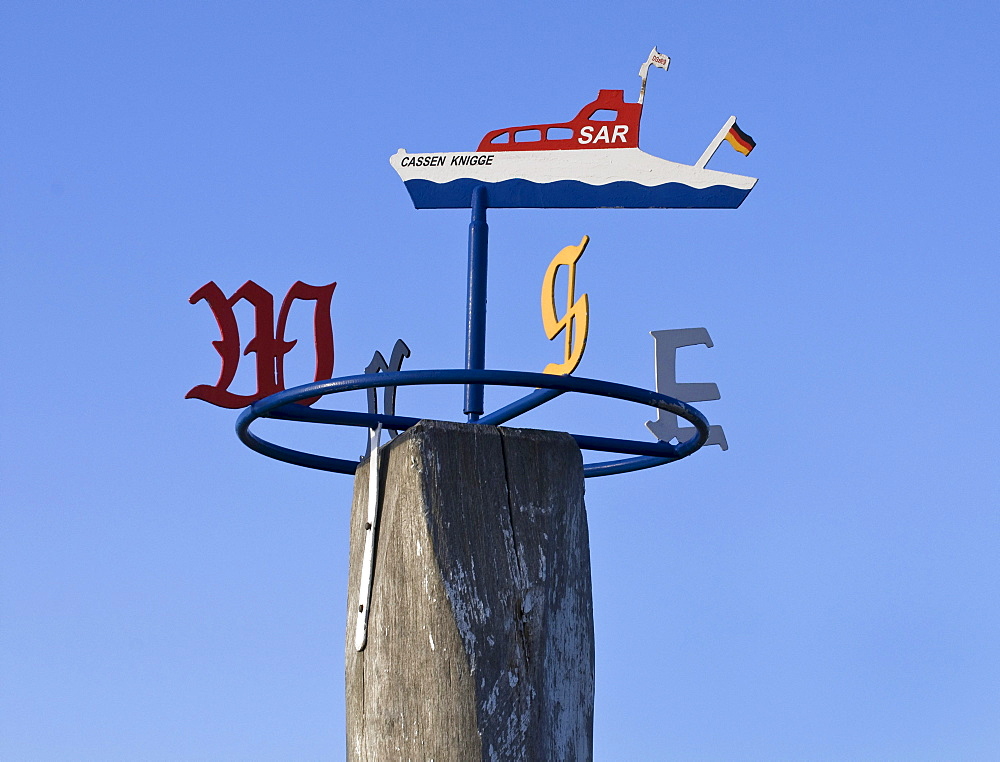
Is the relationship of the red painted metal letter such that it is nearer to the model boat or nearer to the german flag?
the model boat

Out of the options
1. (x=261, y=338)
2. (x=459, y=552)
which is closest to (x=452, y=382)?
(x=459, y=552)

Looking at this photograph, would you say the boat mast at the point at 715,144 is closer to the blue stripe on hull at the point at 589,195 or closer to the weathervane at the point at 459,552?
the blue stripe on hull at the point at 589,195

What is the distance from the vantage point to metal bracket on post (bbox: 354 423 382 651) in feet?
11.0

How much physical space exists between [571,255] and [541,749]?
174cm

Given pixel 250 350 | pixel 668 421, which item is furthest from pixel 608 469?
pixel 250 350

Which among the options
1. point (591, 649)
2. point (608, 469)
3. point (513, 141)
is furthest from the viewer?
point (513, 141)

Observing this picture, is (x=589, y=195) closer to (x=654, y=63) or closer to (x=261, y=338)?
(x=654, y=63)

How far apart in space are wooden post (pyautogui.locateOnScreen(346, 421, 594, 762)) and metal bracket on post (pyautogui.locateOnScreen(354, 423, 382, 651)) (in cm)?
2

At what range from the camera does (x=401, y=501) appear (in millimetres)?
3330

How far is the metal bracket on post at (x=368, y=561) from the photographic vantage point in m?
3.36

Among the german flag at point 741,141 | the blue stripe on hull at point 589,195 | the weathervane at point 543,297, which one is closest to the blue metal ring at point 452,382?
the weathervane at point 543,297

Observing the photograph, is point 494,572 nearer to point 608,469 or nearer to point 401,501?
point 401,501

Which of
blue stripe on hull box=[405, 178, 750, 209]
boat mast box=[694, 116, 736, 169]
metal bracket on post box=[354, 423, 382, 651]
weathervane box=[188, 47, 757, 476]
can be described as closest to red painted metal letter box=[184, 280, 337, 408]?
weathervane box=[188, 47, 757, 476]

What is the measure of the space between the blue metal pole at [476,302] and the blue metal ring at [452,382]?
1.53ft
